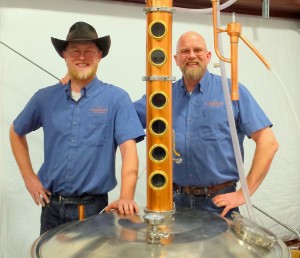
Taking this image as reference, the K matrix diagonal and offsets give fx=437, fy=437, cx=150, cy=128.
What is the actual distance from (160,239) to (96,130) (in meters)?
0.79

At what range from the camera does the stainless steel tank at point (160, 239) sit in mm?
827

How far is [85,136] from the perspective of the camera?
159 cm

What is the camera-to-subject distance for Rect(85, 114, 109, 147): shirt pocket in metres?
1.59

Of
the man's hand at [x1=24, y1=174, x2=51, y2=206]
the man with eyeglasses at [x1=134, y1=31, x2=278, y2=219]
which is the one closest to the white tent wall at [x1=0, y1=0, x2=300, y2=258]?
the man with eyeglasses at [x1=134, y1=31, x2=278, y2=219]

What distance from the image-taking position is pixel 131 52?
241 centimetres

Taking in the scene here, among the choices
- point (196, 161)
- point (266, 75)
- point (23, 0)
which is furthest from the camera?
point (266, 75)

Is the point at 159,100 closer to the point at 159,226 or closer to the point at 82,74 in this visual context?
the point at 159,226

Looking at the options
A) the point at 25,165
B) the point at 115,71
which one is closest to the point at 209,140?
the point at 25,165

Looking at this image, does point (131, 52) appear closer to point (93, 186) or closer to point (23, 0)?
point (23, 0)

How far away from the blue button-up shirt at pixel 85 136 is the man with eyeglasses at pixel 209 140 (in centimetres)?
18

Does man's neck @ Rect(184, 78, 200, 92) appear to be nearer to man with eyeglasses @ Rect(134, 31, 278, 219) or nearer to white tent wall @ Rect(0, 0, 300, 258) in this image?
man with eyeglasses @ Rect(134, 31, 278, 219)

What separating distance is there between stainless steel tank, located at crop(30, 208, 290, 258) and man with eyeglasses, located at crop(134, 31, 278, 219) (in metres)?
0.67

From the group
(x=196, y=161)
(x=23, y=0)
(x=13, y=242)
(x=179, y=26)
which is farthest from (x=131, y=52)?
(x=13, y=242)

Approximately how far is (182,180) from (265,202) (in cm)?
131
